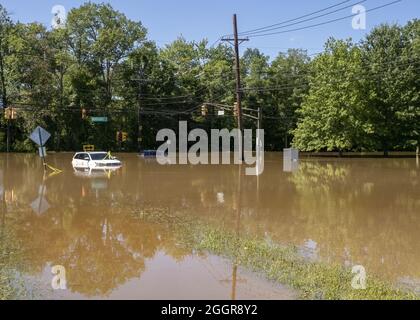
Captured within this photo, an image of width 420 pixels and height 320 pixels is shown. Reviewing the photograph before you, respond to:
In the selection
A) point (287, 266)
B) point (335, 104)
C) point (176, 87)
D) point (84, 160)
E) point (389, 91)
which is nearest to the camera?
point (287, 266)

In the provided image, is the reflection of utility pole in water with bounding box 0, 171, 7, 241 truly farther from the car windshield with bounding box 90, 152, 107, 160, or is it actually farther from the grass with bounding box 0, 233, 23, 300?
the car windshield with bounding box 90, 152, 107, 160

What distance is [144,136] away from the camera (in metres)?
76.6

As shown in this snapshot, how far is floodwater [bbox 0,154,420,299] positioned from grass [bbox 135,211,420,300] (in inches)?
14.9

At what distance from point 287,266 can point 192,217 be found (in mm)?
6762

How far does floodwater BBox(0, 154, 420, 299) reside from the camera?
970cm

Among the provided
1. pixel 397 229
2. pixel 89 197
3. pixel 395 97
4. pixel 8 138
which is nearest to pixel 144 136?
pixel 8 138

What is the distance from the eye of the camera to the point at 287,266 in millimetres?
10555

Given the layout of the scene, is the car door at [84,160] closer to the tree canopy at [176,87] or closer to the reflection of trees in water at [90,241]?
the reflection of trees in water at [90,241]
